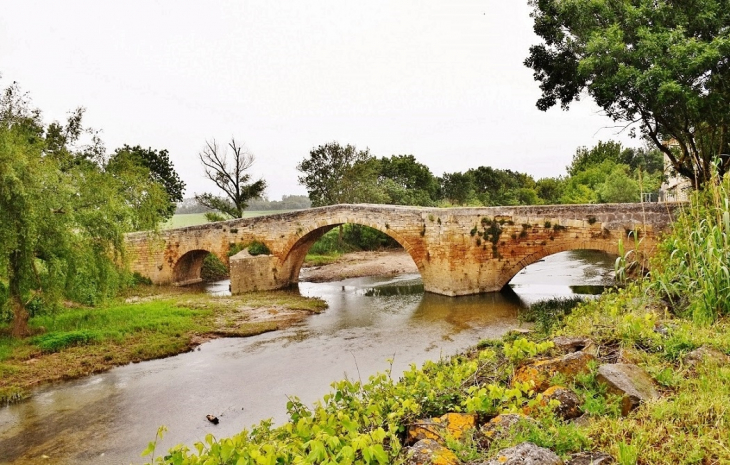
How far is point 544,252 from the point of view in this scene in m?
14.2

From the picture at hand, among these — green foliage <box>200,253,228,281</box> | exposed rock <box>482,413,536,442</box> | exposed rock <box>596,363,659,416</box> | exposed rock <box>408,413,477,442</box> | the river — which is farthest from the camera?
green foliage <box>200,253,228,281</box>

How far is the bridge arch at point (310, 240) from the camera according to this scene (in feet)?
53.7

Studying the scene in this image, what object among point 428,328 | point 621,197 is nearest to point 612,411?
point 428,328

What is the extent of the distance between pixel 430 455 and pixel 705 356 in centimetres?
231

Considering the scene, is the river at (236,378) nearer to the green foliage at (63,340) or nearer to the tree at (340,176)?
the green foliage at (63,340)

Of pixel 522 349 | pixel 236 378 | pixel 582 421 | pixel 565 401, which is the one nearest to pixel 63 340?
pixel 236 378

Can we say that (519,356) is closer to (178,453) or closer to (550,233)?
(178,453)

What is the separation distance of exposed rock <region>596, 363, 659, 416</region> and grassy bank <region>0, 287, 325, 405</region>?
30.6 ft

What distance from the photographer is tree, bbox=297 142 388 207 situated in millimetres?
29703

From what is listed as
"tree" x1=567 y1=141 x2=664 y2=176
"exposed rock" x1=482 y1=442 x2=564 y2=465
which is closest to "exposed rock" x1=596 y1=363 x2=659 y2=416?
"exposed rock" x1=482 y1=442 x2=564 y2=465

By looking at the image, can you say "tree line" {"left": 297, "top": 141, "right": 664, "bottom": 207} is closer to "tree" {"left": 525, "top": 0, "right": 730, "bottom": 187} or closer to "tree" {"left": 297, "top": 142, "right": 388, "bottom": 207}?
"tree" {"left": 297, "top": 142, "right": 388, "bottom": 207}

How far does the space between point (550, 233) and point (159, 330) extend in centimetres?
1093

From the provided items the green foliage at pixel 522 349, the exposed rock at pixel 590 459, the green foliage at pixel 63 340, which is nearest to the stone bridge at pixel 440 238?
the green foliage at pixel 63 340

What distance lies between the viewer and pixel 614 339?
4.16 m
